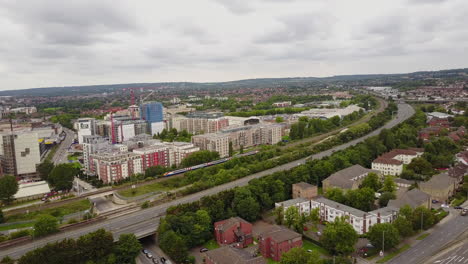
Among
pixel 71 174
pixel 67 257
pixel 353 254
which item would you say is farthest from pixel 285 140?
pixel 67 257

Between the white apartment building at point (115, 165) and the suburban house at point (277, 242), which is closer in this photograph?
the suburban house at point (277, 242)

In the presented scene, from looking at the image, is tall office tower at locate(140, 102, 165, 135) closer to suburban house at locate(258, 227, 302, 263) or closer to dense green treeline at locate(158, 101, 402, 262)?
dense green treeline at locate(158, 101, 402, 262)

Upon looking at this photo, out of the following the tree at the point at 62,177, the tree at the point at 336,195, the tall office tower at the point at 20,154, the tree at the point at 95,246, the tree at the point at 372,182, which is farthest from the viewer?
the tall office tower at the point at 20,154

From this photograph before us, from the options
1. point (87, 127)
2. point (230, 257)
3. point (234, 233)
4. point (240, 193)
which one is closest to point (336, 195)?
point (240, 193)

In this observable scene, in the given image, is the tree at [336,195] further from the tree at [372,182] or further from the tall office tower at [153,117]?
the tall office tower at [153,117]

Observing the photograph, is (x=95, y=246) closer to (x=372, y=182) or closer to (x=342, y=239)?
(x=342, y=239)

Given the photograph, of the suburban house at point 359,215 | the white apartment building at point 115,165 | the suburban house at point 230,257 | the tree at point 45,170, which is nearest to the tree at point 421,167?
the suburban house at point 359,215

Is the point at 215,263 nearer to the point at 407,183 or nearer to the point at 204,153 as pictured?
the point at 407,183
